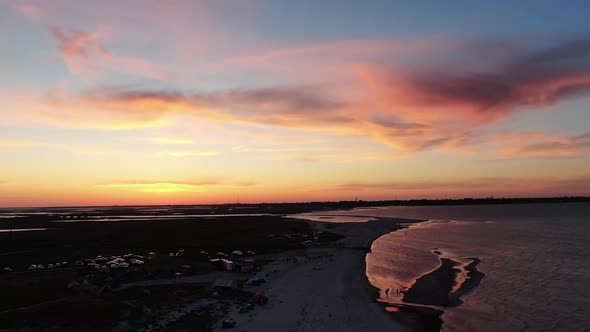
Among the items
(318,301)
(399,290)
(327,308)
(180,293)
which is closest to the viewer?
(327,308)

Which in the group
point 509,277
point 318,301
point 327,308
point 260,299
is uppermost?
point 260,299

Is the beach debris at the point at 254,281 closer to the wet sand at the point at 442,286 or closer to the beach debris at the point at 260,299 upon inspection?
the beach debris at the point at 260,299

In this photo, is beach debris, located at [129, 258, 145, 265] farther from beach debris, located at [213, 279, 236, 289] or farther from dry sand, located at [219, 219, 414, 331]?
beach debris, located at [213, 279, 236, 289]

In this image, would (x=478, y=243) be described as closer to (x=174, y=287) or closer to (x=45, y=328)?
(x=174, y=287)

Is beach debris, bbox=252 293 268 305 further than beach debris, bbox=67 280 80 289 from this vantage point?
No

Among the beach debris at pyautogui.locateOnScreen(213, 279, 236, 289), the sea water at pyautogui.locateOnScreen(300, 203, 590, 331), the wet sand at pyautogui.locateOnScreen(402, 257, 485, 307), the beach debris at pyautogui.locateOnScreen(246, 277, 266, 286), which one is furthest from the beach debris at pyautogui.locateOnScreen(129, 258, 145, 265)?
the wet sand at pyautogui.locateOnScreen(402, 257, 485, 307)

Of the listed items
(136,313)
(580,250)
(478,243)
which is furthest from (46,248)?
(580,250)

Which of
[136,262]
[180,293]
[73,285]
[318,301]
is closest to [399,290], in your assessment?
[318,301]

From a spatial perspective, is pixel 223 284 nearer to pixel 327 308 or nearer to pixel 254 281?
pixel 254 281

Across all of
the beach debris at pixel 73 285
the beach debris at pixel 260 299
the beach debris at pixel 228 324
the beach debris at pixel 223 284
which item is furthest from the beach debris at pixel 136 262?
the beach debris at pixel 228 324
